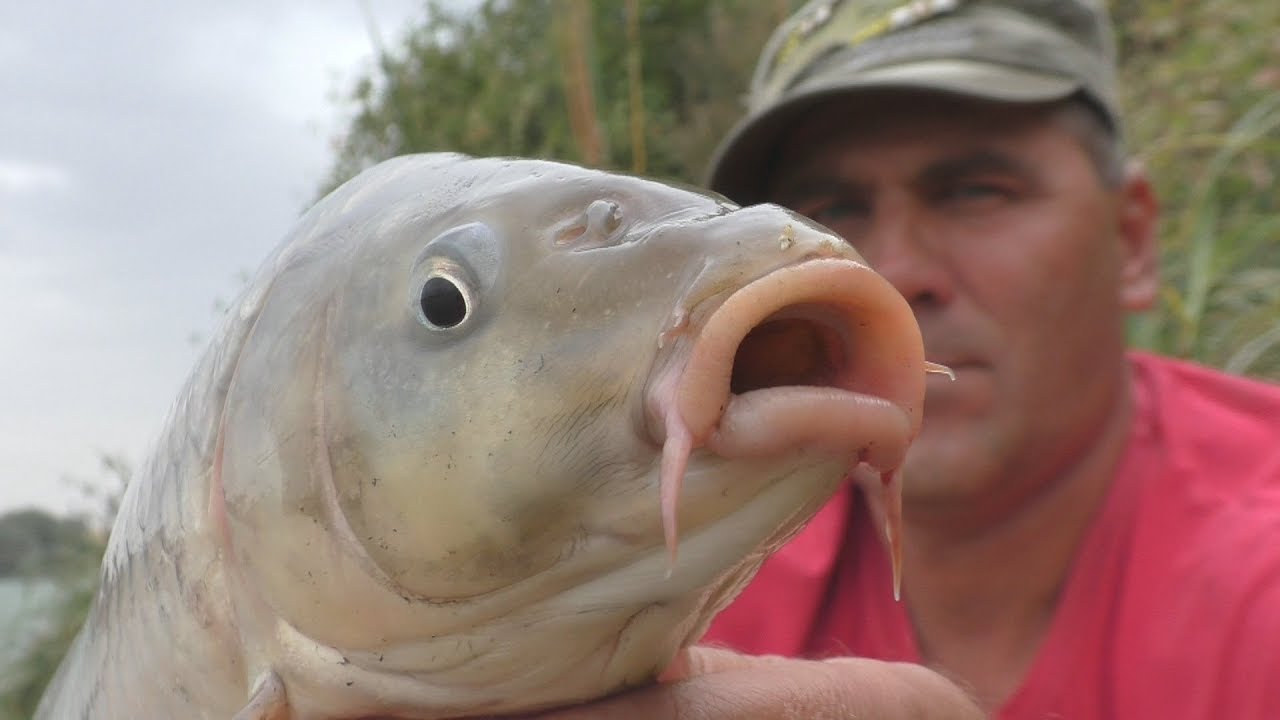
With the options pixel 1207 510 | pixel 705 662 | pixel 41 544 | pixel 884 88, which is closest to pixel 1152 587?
pixel 1207 510

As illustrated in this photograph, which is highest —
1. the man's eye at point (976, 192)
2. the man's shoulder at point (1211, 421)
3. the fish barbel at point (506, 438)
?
the fish barbel at point (506, 438)

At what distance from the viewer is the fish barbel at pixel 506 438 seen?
2.26ft

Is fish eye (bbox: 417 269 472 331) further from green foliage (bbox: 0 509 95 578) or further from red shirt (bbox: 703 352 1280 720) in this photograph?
green foliage (bbox: 0 509 95 578)

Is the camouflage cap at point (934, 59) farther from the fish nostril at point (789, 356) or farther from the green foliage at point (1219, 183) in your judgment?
the fish nostril at point (789, 356)

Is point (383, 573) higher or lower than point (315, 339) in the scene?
lower

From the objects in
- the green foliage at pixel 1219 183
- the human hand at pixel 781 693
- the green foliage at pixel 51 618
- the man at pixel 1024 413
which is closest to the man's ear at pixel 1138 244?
the man at pixel 1024 413

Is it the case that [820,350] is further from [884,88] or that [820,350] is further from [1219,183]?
[1219,183]

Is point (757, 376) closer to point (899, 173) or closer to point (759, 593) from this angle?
point (899, 173)

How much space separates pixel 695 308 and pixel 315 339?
0.34 meters

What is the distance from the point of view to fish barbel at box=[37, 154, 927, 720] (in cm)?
69

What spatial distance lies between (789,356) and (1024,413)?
1.42 m

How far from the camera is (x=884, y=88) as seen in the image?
6.74ft

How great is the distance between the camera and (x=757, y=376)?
0.73 meters

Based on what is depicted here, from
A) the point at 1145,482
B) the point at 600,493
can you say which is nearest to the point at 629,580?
the point at 600,493
